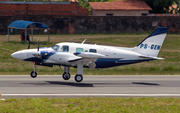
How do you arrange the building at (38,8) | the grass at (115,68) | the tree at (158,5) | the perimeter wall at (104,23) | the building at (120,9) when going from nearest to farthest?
the grass at (115,68), the perimeter wall at (104,23), the building at (38,8), the building at (120,9), the tree at (158,5)

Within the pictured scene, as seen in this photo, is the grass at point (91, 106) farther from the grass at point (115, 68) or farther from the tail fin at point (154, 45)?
the grass at point (115, 68)

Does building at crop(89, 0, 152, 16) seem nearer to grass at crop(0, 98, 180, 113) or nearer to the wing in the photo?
the wing

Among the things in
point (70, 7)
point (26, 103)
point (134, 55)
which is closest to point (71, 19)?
point (70, 7)

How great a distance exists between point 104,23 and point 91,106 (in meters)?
46.2

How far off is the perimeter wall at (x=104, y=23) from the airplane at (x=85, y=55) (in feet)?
121

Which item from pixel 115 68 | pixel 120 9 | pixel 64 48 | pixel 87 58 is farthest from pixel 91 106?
pixel 120 9

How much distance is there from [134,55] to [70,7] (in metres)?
44.0

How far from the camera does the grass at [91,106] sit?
33.7ft

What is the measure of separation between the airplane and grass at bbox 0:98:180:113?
5.60 meters

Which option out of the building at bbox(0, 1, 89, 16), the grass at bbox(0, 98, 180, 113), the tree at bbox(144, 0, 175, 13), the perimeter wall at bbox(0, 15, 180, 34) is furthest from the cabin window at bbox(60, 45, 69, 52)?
the tree at bbox(144, 0, 175, 13)

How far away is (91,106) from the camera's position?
10898mm

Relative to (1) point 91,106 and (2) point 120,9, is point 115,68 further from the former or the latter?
(2) point 120,9

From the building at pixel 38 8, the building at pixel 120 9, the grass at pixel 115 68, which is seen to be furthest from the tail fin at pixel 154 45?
the building at pixel 120 9

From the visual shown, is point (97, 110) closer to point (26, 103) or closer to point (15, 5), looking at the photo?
point (26, 103)
